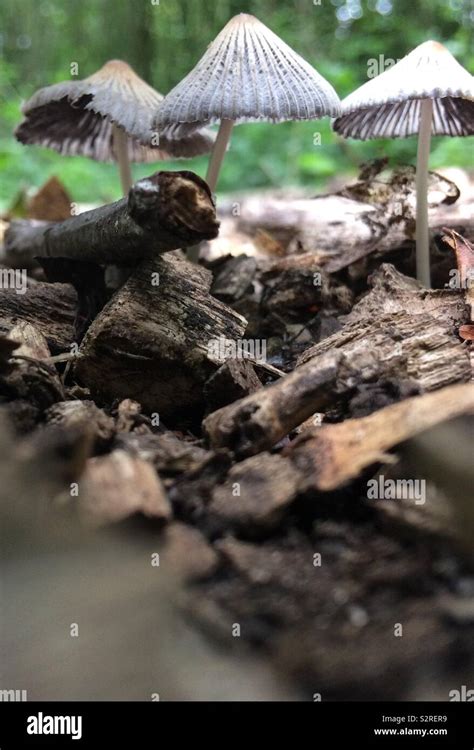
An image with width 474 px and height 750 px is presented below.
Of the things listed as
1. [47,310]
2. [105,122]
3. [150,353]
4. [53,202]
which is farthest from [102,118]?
[150,353]

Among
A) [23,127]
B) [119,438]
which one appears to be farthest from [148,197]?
[23,127]

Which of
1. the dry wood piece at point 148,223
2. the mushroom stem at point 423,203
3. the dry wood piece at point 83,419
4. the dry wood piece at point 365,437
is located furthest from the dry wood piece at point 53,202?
the dry wood piece at point 365,437

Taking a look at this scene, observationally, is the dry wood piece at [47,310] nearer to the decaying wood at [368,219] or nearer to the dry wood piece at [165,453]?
the dry wood piece at [165,453]

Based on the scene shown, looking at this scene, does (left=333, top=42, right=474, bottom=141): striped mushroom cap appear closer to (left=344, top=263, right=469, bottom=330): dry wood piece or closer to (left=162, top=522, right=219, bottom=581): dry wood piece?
(left=344, top=263, right=469, bottom=330): dry wood piece

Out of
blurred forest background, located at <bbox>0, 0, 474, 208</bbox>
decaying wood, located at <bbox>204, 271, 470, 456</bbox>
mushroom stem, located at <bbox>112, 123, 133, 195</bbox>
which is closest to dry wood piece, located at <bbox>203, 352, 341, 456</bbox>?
decaying wood, located at <bbox>204, 271, 470, 456</bbox>

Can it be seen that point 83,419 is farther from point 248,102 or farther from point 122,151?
point 122,151
